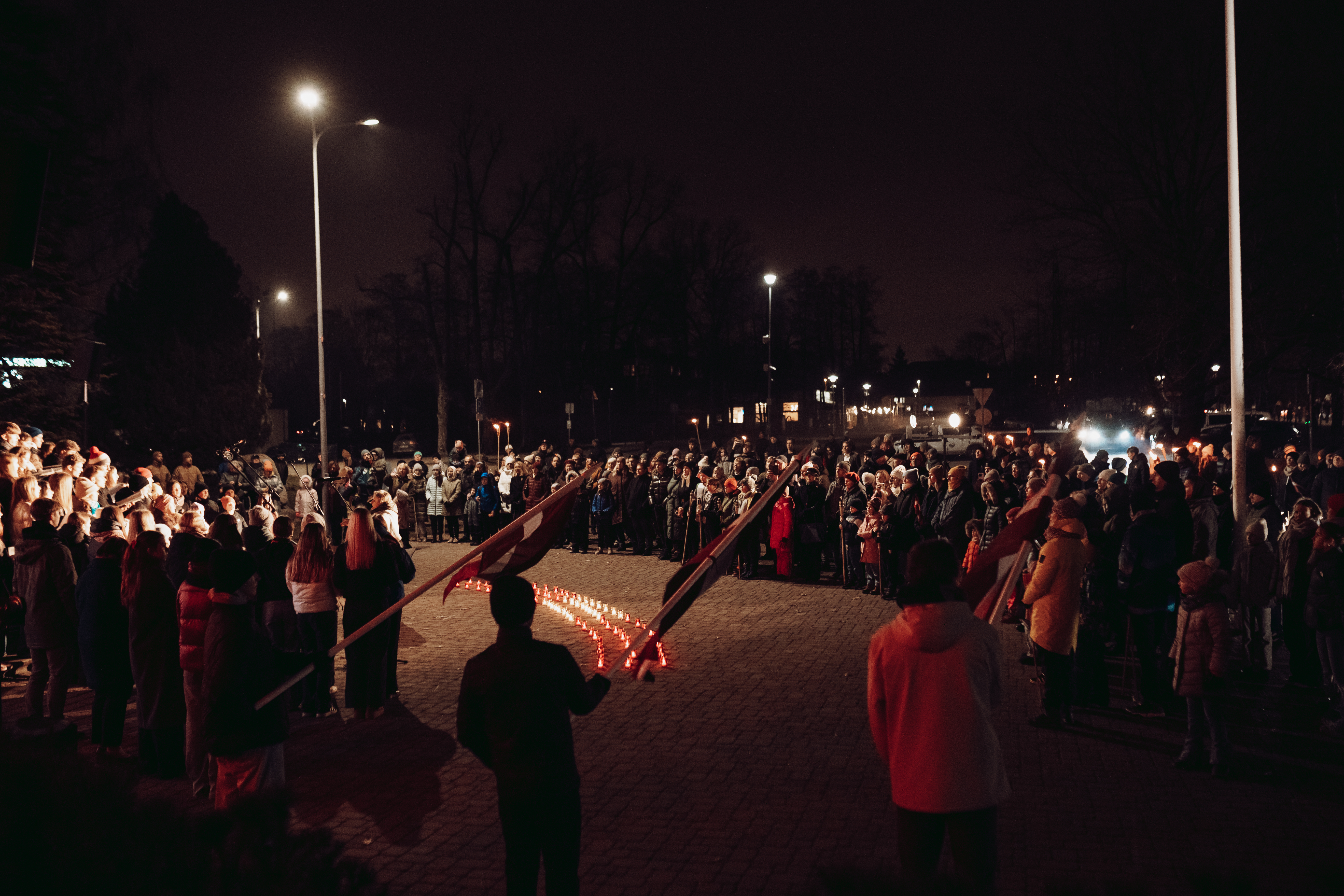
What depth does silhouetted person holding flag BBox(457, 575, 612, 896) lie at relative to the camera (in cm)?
417

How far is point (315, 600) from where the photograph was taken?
8.98m

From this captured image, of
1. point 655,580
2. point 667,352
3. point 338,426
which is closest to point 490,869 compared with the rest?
point 655,580

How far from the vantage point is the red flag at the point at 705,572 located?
536 centimetres

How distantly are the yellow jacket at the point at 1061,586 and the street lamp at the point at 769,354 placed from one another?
141 feet

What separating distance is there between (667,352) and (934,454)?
48516 millimetres

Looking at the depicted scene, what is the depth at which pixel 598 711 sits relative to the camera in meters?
9.12

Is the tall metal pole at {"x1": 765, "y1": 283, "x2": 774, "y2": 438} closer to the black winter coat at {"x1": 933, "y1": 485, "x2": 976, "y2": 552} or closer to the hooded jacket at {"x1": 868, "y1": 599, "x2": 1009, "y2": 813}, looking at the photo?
the black winter coat at {"x1": 933, "y1": 485, "x2": 976, "y2": 552}

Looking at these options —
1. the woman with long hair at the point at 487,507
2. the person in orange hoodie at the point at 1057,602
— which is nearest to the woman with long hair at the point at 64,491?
the woman with long hair at the point at 487,507

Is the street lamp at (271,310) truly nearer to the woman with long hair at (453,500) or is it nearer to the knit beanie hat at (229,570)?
the woman with long hair at (453,500)

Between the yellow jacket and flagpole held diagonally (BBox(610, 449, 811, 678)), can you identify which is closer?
flagpole held diagonally (BBox(610, 449, 811, 678))

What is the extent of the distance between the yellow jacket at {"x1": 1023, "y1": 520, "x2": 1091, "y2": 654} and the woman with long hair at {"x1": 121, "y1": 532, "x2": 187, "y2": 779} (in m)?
6.40

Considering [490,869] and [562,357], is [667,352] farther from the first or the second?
[490,869]

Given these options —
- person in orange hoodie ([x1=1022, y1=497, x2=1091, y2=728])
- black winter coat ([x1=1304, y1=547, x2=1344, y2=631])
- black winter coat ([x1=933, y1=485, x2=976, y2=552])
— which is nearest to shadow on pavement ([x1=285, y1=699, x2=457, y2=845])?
person in orange hoodie ([x1=1022, y1=497, x2=1091, y2=728])

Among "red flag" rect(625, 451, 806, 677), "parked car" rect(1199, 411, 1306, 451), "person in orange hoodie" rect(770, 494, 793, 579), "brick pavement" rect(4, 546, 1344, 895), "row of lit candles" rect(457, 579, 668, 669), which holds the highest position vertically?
"parked car" rect(1199, 411, 1306, 451)
